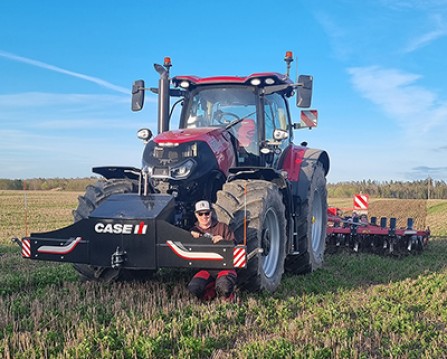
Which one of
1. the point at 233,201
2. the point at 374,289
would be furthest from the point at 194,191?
the point at 374,289

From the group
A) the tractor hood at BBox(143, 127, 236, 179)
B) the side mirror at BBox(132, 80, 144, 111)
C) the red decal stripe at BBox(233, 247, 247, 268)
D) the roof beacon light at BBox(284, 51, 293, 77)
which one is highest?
the roof beacon light at BBox(284, 51, 293, 77)

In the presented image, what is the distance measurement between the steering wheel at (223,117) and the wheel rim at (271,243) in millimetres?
1715

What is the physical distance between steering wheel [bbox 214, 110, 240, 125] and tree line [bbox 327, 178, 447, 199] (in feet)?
151

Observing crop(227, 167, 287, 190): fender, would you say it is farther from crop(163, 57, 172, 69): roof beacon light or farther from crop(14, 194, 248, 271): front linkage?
crop(163, 57, 172, 69): roof beacon light

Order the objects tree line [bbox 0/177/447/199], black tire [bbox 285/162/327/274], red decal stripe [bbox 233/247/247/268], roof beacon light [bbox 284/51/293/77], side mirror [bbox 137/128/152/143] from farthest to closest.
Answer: tree line [bbox 0/177/447/199], roof beacon light [bbox 284/51/293/77], black tire [bbox 285/162/327/274], side mirror [bbox 137/128/152/143], red decal stripe [bbox 233/247/247/268]

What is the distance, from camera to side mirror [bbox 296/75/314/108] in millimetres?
7242

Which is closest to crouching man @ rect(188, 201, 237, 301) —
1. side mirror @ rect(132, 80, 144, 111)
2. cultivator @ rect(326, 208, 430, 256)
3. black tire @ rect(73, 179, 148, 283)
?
black tire @ rect(73, 179, 148, 283)

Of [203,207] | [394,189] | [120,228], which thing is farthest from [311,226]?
[394,189]

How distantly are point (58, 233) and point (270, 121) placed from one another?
3.52 meters

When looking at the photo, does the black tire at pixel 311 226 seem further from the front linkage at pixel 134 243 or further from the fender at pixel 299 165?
the front linkage at pixel 134 243

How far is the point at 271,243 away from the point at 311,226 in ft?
5.31

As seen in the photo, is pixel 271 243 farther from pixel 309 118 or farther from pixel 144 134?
pixel 309 118

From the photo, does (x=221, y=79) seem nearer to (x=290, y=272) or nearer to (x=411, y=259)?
(x=290, y=272)

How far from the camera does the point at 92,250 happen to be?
5496 millimetres
